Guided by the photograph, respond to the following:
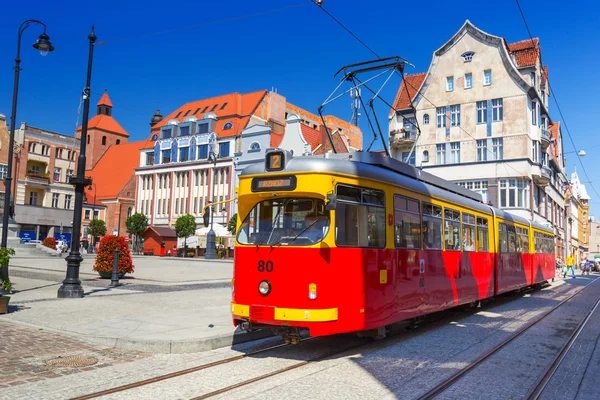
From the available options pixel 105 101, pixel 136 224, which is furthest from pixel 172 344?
pixel 105 101

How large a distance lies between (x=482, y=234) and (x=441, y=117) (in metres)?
32.6

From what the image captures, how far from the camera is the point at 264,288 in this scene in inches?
305

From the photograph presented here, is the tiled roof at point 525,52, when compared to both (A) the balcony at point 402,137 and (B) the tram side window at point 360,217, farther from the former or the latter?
(B) the tram side window at point 360,217

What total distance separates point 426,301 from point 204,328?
4296mm

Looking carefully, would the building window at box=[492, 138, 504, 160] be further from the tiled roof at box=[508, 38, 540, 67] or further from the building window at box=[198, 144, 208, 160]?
the building window at box=[198, 144, 208, 160]

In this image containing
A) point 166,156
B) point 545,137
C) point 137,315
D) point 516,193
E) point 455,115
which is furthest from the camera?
point 166,156

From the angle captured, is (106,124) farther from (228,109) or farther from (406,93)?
(406,93)

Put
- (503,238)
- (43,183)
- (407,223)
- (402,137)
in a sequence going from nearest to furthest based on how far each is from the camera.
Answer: (407,223) < (503,238) < (402,137) < (43,183)

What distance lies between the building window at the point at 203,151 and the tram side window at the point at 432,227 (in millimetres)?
54241

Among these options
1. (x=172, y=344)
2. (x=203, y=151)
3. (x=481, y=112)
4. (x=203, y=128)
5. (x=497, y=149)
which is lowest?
(x=172, y=344)

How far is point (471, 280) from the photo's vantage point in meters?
12.8

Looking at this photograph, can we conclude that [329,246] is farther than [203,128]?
No

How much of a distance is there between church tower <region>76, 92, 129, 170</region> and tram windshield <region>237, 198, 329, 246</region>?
281ft

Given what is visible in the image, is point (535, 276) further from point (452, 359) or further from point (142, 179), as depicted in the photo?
point (142, 179)
